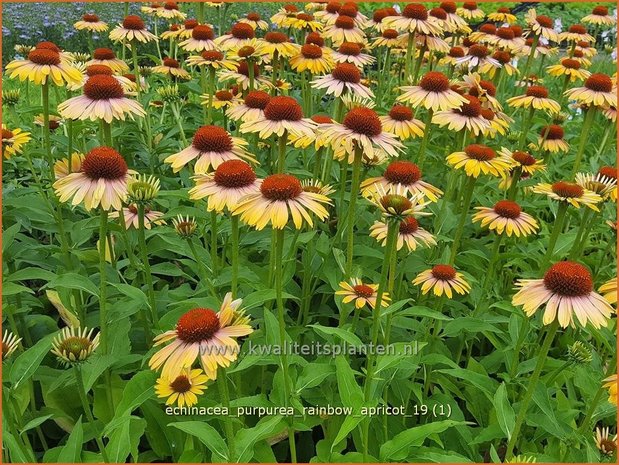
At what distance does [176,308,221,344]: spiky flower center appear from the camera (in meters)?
1.39

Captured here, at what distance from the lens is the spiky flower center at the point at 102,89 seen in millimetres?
2041

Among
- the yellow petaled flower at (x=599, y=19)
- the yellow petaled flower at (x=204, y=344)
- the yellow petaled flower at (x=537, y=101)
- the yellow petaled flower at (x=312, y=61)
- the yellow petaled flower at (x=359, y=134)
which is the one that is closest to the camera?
the yellow petaled flower at (x=204, y=344)

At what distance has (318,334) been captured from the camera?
222 centimetres

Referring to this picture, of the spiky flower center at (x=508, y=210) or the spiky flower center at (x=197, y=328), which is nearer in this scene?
the spiky flower center at (x=197, y=328)

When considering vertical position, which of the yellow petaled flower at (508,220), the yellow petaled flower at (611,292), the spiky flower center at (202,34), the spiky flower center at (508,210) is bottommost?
the yellow petaled flower at (508,220)

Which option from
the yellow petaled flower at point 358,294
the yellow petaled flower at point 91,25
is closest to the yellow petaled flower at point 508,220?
the yellow petaled flower at point 358,294

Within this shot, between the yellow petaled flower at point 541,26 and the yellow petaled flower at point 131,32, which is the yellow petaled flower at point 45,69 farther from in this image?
the yellow petaled flower at point 541,26

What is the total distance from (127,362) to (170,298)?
373mm

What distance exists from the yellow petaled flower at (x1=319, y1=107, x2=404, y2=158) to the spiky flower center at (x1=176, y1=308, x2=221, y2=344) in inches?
28.4

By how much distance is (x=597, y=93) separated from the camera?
3.05 metres

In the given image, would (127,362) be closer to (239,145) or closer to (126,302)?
(126,302)

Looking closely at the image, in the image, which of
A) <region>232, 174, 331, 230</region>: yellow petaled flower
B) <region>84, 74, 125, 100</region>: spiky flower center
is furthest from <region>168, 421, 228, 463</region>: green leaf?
<region>84, 74, 125, 100</region>: spiky flower center

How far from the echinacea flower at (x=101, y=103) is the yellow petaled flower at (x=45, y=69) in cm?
16

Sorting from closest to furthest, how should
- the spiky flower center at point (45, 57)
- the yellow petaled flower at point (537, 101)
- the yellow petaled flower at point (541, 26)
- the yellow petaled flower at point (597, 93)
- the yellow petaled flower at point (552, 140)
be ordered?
the spiky flower center at point (45, 57)
the yellow petaled flower at point (597, 93)
the yellow petaled flower at point (537, 101)
the yellow petaled flower at point (552, 140)
the yellow petaled flower at point (541, 26)
